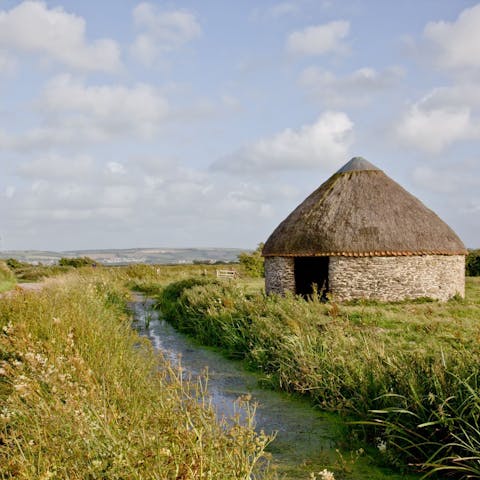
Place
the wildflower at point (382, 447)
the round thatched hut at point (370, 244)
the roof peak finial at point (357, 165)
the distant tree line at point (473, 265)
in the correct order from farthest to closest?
the distant tree line at point (473, 265)
the roof peak finial at point (357, 165)
the round thatched hut at point (370, 244)
the wildflower at point (382, 447)

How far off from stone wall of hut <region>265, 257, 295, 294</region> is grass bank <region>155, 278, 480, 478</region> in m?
3.52

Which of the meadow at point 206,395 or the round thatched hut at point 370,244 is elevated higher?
the round thatched hut at point 370,244

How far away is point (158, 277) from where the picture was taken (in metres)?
32.8

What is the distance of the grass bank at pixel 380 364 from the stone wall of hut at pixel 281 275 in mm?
3519

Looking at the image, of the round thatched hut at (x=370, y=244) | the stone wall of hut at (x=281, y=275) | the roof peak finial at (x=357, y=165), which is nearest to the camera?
the round thatched hut at (x=370, y=244)

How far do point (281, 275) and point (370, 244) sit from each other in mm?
3508

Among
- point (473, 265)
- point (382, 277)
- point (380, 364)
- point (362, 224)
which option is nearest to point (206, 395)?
point (380, 364)

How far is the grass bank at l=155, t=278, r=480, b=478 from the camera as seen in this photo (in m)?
5.19

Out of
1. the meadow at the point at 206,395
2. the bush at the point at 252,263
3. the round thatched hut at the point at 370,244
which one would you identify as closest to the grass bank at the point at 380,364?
the meadow at the point at 206,395

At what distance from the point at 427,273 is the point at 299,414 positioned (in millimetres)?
11754

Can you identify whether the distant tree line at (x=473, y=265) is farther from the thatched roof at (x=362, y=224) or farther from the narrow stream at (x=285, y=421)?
the narrow stream at (x=285, y=421)

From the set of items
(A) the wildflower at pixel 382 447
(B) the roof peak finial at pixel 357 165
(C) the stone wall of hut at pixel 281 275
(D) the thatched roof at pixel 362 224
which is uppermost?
(B) the roof peak finial at pixel 357 165

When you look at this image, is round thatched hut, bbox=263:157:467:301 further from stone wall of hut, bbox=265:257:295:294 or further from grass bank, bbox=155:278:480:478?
grass bank, bbox=155:278:480:478

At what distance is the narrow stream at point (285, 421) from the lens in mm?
5352
